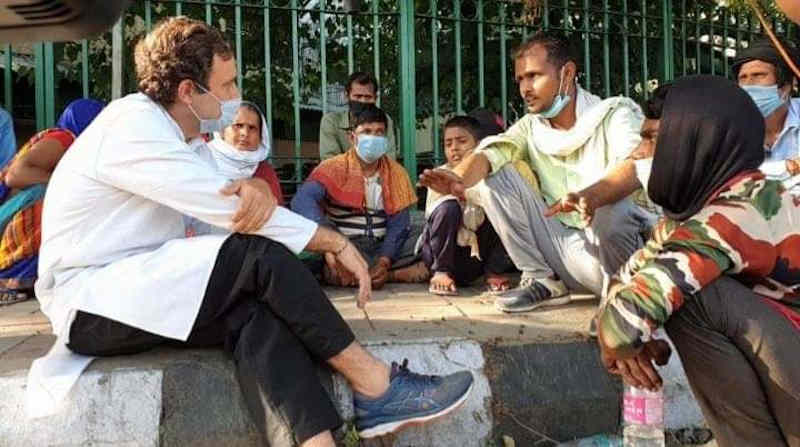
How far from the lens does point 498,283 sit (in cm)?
397

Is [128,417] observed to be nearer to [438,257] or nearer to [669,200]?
[669,200]

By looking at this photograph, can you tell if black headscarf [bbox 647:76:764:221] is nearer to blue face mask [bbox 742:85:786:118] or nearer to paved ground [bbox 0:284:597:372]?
paved ground [bbox 0:284:597:372]

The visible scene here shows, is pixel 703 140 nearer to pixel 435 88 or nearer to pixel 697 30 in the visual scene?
pixel 435 88

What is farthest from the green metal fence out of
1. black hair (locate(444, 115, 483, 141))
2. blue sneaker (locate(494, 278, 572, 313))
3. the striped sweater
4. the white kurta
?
the striped sweater

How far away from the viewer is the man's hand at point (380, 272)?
4176 mm

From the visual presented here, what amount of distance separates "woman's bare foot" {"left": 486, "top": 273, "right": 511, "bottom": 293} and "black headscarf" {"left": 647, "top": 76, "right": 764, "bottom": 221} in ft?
6.31

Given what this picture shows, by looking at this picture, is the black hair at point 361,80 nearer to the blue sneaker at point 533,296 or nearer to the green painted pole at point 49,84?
the green painted pole at point 49,84

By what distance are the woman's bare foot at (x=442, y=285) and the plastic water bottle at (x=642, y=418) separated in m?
1.48

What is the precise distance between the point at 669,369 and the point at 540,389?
0.52m

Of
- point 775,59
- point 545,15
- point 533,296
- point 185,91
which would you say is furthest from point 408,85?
point 185,91

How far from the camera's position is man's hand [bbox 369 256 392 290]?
418cm

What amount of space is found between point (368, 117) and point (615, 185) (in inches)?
73.9

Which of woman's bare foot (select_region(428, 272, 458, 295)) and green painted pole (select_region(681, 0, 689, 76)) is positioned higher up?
green painted pole (select_region(681, 0, 689, 76))

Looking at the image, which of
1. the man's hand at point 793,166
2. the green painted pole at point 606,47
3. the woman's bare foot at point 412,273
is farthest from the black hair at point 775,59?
the woman's bare foot at point 412,273
